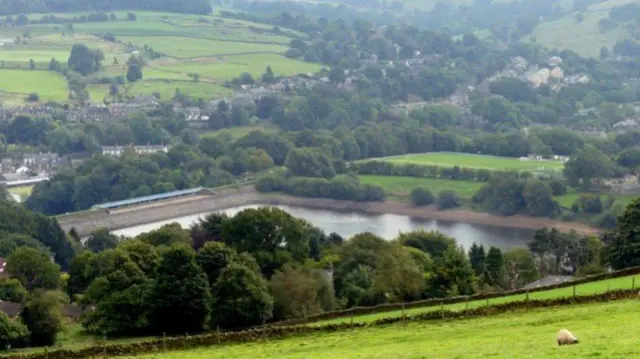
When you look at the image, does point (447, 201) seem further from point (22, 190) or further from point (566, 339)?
point (566, 339)

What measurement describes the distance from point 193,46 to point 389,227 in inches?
2059

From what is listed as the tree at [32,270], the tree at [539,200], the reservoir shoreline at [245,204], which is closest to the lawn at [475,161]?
the tree at [539,200]

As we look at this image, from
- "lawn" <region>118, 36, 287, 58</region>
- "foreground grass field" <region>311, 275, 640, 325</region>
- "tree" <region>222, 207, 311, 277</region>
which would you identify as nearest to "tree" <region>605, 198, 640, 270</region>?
"foreground grass field" <region>311, 275, 640, 325</region>

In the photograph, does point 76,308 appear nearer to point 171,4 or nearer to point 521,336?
point 521,336

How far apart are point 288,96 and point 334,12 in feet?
219

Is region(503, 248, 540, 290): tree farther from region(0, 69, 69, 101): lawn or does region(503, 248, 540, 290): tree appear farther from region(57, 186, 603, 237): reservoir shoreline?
region(0, 69, 69, 101): lawn

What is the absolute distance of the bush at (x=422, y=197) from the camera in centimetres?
6450

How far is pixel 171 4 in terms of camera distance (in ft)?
417

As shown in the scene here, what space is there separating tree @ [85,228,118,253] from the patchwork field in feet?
128

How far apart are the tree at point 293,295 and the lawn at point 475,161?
4291cm

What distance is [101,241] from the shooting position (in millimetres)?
48906

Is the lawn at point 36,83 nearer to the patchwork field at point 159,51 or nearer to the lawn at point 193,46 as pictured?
the patchwork field at point 159,51

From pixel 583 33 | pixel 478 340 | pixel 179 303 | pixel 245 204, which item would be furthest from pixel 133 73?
pixel 478 340

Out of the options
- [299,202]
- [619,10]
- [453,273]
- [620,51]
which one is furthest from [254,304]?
[619,10]
